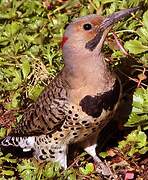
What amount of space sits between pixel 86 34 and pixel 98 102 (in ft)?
1.31

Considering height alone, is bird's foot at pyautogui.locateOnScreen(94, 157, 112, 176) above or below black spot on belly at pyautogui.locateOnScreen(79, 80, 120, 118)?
below

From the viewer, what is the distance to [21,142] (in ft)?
15.7

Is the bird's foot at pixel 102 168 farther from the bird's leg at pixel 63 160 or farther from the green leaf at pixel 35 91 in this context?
the green leaf at pixel 35 91

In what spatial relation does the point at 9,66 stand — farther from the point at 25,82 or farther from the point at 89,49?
the point at 89,49

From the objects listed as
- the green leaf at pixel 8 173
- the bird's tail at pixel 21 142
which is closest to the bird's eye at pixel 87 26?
the bird's tail at pixel 21 142

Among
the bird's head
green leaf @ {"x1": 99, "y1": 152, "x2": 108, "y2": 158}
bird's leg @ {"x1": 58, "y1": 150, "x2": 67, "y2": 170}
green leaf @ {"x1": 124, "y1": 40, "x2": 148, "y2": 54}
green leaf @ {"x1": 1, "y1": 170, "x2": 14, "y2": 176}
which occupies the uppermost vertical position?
the bird's head

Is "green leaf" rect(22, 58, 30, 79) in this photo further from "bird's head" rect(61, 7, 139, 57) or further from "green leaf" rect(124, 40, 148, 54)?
"bird's head" rect(61, 7, 139, 57)

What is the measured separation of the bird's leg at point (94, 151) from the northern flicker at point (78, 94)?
133mm

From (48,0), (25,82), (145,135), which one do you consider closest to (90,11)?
(48,0)

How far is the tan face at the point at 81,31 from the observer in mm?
4223

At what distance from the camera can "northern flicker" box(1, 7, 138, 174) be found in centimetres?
425

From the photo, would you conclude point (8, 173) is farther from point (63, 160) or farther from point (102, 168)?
point (102, 168)

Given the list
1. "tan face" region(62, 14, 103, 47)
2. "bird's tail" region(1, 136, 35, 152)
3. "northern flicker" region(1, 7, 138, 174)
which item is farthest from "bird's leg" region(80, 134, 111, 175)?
"tan face" region(62, 14, 103, 47)

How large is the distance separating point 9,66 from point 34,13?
2.04 ft
